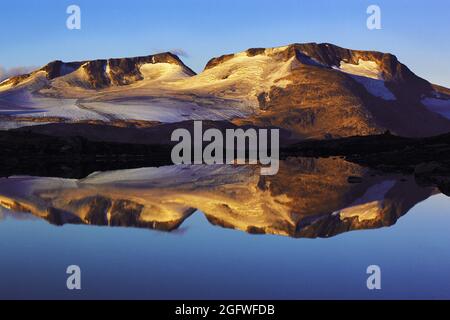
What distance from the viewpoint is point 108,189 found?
44.6 m

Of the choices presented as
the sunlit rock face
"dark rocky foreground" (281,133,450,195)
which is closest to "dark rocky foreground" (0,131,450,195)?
"dark rocky foreground" (281,133,450,195)

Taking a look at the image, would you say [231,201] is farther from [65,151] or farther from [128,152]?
[128,152]

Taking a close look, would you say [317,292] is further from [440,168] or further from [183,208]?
[440,168]

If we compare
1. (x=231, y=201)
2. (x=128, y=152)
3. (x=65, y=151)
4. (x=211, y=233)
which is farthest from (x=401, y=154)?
(x=211, y=233)

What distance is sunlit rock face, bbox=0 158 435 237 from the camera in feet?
90.2

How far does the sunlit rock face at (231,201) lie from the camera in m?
27.5

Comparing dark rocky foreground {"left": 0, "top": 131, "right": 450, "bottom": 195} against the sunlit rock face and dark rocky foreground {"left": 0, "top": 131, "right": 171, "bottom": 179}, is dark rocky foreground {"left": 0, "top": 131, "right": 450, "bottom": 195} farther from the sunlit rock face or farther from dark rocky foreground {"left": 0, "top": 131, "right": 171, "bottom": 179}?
the sunlit rock face

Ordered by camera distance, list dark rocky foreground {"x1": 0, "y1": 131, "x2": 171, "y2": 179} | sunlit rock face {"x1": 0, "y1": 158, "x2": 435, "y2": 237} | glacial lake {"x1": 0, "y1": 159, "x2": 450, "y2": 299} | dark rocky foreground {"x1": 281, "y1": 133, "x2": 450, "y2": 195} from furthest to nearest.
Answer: dark rocky foreground {"x1": 0, "y1": 131, "x2": 171, "y2": 179}, dark rocky foreground {"x1": 281, "y1": 133, "x2": 450, "y2": 195}, sunlit rock face {"x1": 0, "y1": 158, "x2": 435, "y2": 237}, glacial lake {"x1": 0, "y1": 159, "x2": 450, "y2": 299}

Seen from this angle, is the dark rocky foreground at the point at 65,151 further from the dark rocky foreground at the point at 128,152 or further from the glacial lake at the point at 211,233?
the glacial lake at the point at 211,233

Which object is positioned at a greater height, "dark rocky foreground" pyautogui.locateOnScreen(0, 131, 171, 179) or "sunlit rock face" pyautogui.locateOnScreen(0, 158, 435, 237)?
"dark rocky foreground" pyautogui.locateOnScreen(0, 131, 171, 179)
